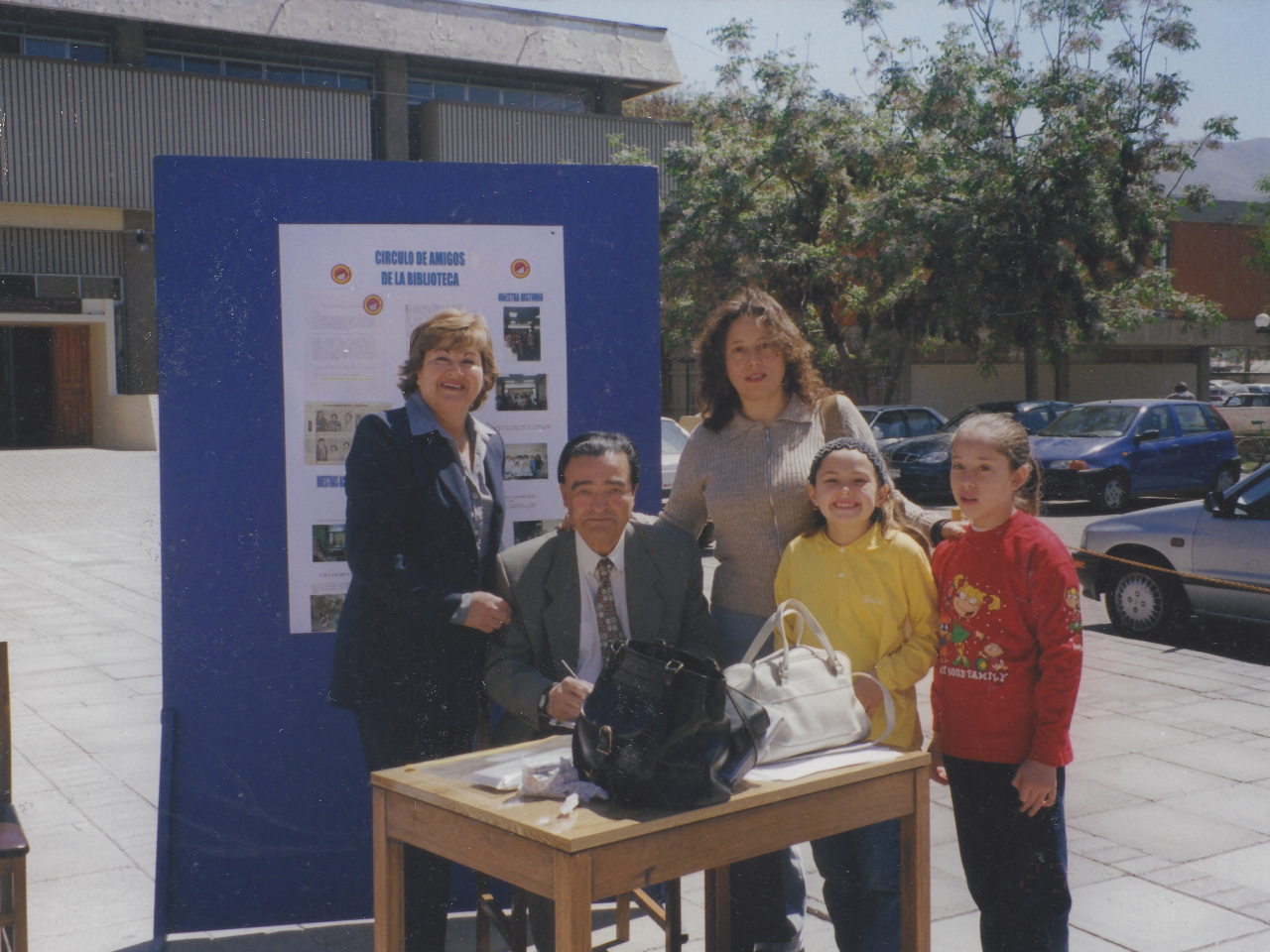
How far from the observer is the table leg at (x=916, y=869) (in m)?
2.59

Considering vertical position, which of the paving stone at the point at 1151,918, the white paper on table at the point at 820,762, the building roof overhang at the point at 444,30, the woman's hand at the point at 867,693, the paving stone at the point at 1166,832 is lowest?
the paving stone at the point at 1166,832

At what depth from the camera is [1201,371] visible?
37625 mm

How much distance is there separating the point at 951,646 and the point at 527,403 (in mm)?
1635

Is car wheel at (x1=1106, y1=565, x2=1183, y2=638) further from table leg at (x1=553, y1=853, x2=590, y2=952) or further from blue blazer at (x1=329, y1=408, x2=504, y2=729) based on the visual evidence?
table leg at (x1=553, y1=853, x2=590, y2=952)

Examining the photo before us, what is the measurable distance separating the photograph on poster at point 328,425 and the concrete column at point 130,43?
23.3 m

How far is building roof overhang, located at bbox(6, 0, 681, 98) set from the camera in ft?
76.8

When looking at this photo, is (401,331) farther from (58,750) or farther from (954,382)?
(954,382)

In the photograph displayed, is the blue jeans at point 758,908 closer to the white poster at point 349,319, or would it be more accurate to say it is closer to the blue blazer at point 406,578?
the blue blazer at point 406,578

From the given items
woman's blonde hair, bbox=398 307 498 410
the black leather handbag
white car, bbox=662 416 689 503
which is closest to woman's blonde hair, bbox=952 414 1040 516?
the black leather handbag

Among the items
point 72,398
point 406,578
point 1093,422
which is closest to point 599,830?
point 406,578

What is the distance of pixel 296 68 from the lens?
25359 mm

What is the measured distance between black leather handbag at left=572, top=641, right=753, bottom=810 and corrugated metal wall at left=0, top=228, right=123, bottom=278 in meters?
26.4

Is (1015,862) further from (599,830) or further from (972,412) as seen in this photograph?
(972,412)

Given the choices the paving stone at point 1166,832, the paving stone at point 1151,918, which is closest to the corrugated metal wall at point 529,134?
the paving stone at point 1166,832
